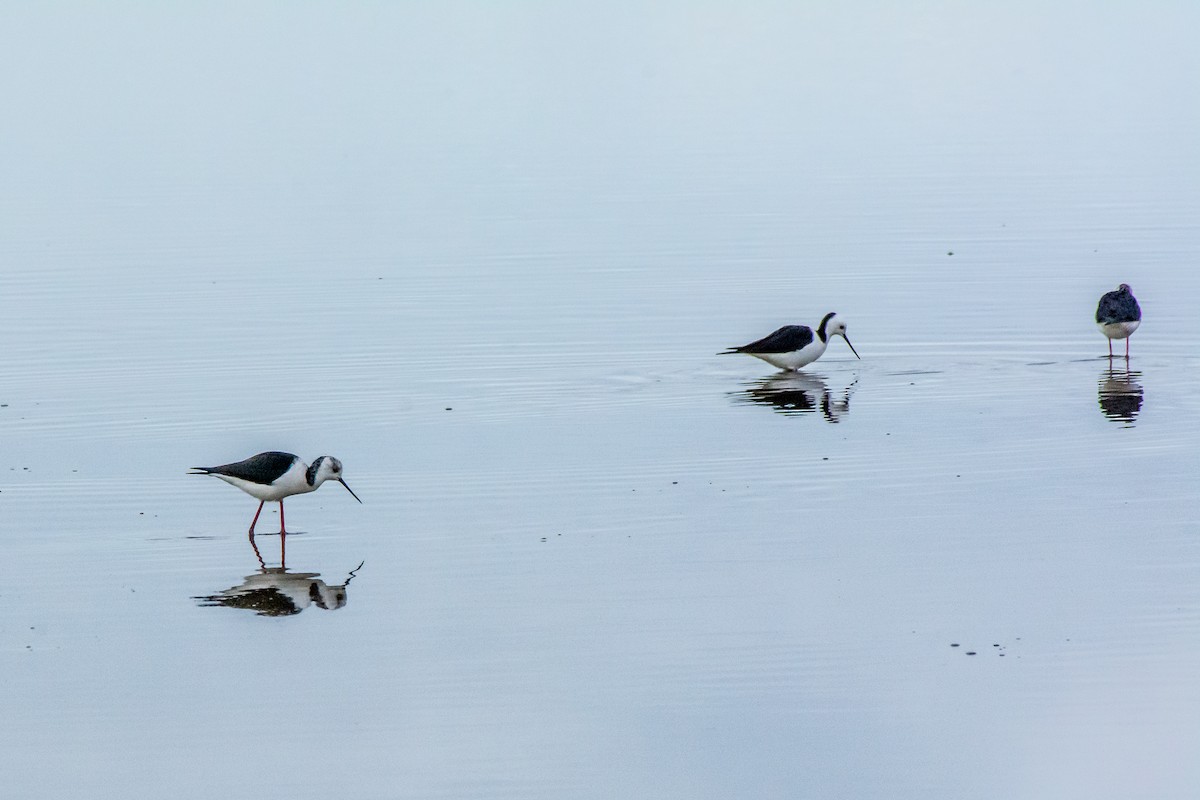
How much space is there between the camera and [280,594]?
497 inches

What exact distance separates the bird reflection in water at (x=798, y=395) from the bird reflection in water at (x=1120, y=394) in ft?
7.45

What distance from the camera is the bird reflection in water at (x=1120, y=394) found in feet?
57.0

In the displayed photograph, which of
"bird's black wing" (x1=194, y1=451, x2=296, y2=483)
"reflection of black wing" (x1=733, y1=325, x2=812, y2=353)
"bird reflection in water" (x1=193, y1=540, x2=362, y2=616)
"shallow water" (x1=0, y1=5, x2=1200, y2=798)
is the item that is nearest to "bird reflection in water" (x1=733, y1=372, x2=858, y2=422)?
"shallow water" (x1=0, y1=5, x2=1200, y2=798)

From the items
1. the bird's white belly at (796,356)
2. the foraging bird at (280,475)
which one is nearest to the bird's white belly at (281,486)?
the foraging bird at (280,475)

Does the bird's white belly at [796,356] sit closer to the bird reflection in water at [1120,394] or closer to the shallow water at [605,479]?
the shallow water at [605,479]

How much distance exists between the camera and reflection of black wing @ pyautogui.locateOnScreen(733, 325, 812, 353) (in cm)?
2039

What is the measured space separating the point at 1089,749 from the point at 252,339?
1424 cm

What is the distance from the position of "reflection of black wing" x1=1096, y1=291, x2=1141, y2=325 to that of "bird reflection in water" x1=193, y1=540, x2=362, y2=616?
31.7 feet

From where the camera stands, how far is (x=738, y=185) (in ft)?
117

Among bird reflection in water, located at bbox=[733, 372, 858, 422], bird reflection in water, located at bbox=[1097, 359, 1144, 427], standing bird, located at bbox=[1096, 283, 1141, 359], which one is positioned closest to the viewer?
bird reflection in water, located at bbox=[1097, 359, 1144, 427]

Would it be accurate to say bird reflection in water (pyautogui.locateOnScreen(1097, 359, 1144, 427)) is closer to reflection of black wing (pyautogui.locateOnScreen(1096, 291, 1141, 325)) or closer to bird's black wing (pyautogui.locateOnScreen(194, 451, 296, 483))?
reflection of black wing (pyautogui.locateOnScreen(1096, 291, 1141, 325))

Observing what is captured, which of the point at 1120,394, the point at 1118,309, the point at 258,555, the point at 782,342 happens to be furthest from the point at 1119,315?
the point at 258,555

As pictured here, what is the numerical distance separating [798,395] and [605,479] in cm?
434

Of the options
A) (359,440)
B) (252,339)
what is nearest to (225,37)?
(252,339)
